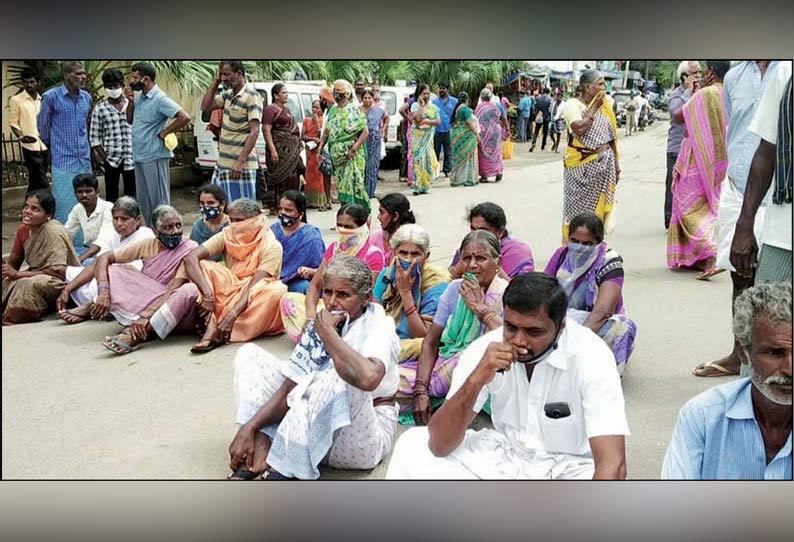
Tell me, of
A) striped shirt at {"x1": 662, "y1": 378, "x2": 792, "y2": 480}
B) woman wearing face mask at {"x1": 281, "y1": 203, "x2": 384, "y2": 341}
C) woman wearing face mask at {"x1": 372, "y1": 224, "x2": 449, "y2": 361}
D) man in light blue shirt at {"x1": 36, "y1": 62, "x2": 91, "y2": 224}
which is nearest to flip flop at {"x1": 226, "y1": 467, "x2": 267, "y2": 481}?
woman wearing face mask at {"x1": 372, "y1": 224, "x2": 449, "y2": 361}

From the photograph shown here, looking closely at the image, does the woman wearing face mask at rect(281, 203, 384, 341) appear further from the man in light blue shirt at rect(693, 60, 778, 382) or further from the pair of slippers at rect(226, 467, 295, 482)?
the man in light blue shirt at rect(693, 60, 778, 382)

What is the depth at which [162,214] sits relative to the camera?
4.96 meters

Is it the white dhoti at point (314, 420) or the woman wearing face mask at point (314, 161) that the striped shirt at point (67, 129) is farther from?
the white dhoti at point (314, 420)

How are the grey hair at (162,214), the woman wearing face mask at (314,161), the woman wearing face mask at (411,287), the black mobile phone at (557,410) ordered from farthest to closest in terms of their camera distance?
the woman wearing face mask at (314,161) → the grey hair at (162,214) → the woman wearing face mask at (411,287) → the black mobile phone at (557,410)

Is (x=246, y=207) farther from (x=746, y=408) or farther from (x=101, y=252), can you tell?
(x=746, y=408)

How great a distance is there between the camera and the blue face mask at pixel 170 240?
4918 mm

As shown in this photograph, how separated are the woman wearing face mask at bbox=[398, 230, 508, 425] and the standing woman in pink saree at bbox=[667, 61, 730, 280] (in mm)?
1963

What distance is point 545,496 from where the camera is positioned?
3051 millimetres

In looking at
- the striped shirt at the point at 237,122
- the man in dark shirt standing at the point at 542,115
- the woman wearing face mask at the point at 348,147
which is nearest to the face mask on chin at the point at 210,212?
the striped shirt at the point at 237,122

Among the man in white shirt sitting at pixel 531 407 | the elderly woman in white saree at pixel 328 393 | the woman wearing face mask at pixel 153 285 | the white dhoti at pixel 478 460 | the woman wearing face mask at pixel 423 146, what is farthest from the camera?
the woman wearing face mask at pixel 423 146

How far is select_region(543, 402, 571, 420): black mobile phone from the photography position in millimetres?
2820

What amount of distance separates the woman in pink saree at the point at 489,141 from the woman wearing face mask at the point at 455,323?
1.44 meters
